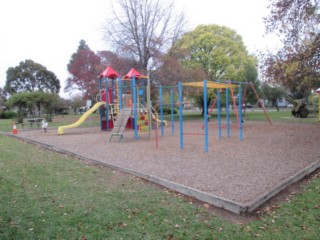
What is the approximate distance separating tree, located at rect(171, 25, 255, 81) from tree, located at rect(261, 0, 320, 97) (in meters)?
16.4

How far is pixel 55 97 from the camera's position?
3034cm

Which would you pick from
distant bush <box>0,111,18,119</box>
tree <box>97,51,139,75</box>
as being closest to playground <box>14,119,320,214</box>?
tree <box>97,51,139,75</box>

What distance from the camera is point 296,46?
12.0 metres

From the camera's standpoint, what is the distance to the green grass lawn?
377cm

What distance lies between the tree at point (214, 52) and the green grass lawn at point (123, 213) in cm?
2445

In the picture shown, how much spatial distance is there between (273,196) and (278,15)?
943cm

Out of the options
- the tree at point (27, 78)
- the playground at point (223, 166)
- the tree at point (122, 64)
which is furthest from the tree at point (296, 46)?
the tree at point (27, 78)

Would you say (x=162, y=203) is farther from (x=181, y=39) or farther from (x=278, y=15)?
(x=181, y=39)

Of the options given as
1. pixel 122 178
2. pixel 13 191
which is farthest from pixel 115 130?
pixel 13 191

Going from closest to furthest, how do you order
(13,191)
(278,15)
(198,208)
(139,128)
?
(198,208)
(13,191)
(278,15)
(139,128)

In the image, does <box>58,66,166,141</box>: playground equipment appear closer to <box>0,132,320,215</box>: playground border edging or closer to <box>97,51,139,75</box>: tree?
<box>97,51,139,75</box>: tree

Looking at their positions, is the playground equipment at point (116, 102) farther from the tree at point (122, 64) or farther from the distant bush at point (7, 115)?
the distant bush at point (7, 115)

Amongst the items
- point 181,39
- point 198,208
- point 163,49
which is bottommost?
point 198,208

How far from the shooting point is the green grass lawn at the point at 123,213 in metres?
3.77
